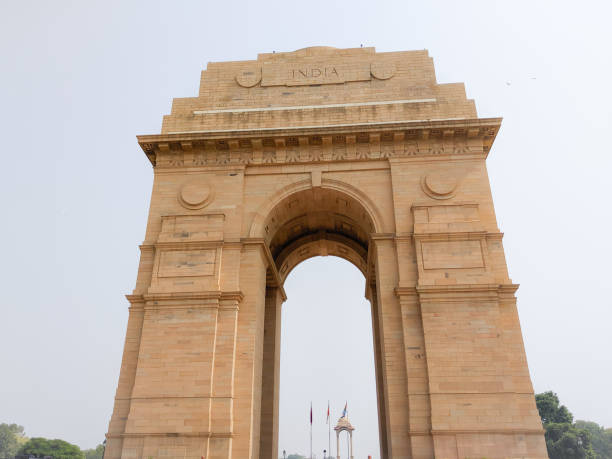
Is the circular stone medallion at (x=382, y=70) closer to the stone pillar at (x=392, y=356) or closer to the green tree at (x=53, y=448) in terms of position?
the stone pillar at (x=392, y=356)

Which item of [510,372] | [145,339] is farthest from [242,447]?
[510,372]

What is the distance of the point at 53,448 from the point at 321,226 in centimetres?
7905

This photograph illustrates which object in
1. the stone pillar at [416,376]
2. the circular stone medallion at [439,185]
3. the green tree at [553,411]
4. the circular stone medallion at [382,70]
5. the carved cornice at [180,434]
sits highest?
the circular stone medallion at [382,70]

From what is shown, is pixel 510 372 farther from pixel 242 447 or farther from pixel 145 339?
pixel 145 339

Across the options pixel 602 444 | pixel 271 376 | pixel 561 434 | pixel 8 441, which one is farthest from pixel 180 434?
pixel 8 441

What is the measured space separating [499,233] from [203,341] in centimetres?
1216

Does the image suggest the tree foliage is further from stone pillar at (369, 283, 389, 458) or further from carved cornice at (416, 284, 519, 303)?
carved cornice at (416, 284, 519, 303)

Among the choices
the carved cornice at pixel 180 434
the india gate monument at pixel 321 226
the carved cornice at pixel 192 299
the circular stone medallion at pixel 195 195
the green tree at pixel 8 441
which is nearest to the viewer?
the carved cornice at pixel 180 434

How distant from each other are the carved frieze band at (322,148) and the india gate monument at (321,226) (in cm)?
7

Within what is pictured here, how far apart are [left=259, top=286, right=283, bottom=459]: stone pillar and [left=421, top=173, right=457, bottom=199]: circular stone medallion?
30.6 ft

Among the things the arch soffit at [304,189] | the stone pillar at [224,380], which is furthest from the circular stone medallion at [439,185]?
the stone pillar at [224,380]

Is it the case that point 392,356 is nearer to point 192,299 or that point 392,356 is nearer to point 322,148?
point 192,299

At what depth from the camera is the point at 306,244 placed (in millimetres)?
26844

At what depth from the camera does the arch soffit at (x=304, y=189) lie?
19.8 metres
